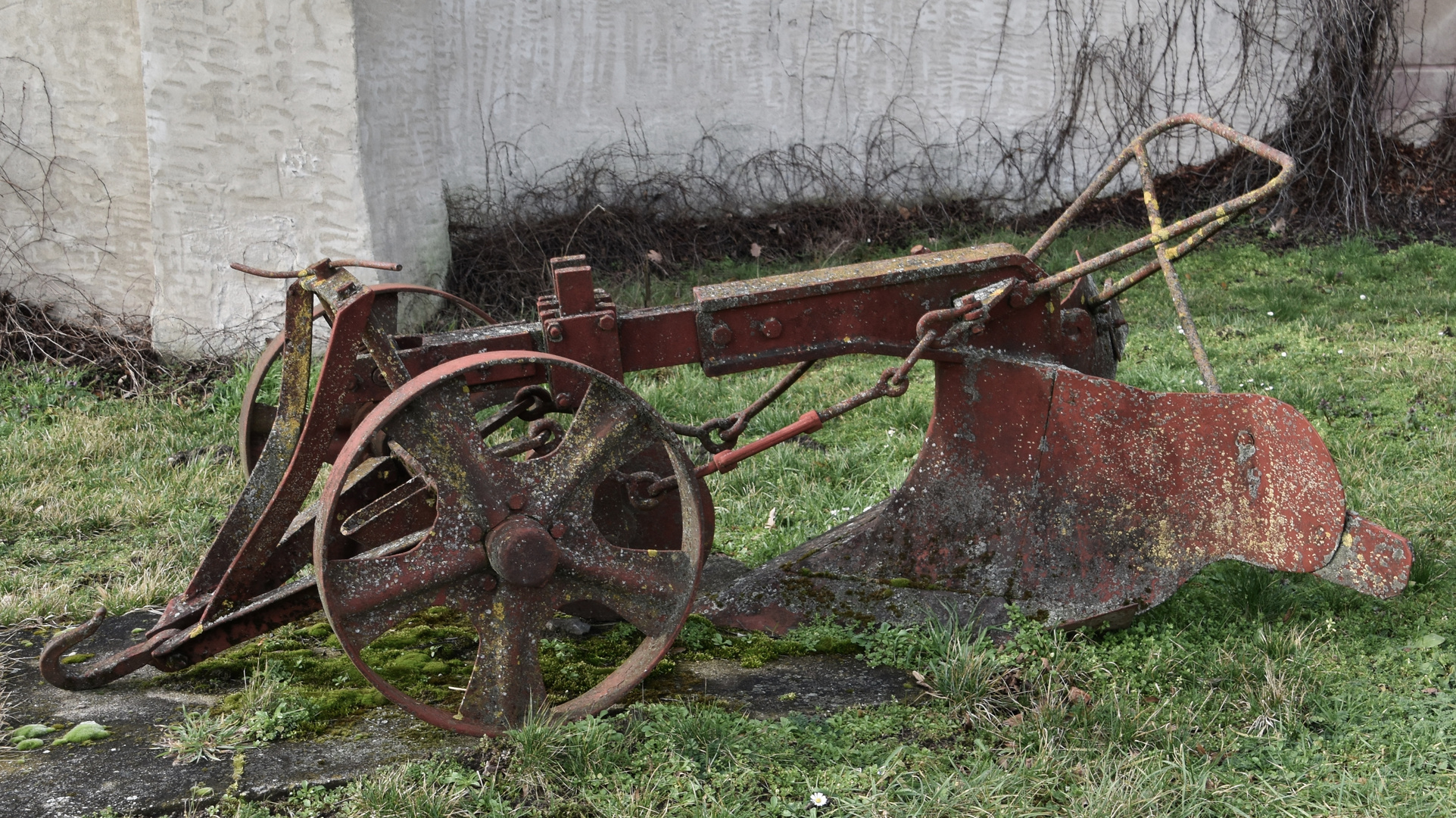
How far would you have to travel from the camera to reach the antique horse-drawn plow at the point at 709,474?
2.63 m

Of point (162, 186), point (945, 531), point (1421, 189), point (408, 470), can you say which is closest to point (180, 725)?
point (408, 470)

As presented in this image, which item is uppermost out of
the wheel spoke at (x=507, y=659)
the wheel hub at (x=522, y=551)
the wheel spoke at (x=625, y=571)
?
the wheel hub at (x=522, y=551)

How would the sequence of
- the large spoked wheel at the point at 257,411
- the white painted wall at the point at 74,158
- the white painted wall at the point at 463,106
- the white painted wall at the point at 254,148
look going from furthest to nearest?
the white painted wall at the point at 74,158 → the white painted wall at the point at 463,106 → the white painted wall at the point at 254,148 → the large spoked wheel at the point at 257,411

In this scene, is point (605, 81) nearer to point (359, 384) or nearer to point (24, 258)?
point (24, 258)

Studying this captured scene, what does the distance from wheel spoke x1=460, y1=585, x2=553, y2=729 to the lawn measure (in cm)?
9

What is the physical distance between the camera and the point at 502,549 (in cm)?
259

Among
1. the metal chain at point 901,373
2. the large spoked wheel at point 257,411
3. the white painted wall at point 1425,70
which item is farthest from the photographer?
the white painted wall at point 1425,70

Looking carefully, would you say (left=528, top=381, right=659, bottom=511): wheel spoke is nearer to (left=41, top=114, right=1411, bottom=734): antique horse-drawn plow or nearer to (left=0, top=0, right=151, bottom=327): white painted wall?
(left=41, top=114, right=1411, bottom=734): antique horse-drawn plow

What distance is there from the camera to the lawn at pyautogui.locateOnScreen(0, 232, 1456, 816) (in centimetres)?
258

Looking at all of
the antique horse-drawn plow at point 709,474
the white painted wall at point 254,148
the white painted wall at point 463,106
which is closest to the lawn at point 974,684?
the antique horse-drawn plow at point 709,474

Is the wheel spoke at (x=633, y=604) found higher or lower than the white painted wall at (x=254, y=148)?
lower

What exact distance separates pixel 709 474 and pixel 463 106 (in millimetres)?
4579

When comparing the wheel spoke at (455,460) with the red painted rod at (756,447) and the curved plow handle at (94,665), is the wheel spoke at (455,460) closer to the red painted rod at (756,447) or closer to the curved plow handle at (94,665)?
the red painted rod at (756,447)

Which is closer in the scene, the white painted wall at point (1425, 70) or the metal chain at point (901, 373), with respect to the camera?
the metal chain at point (901, 373)
